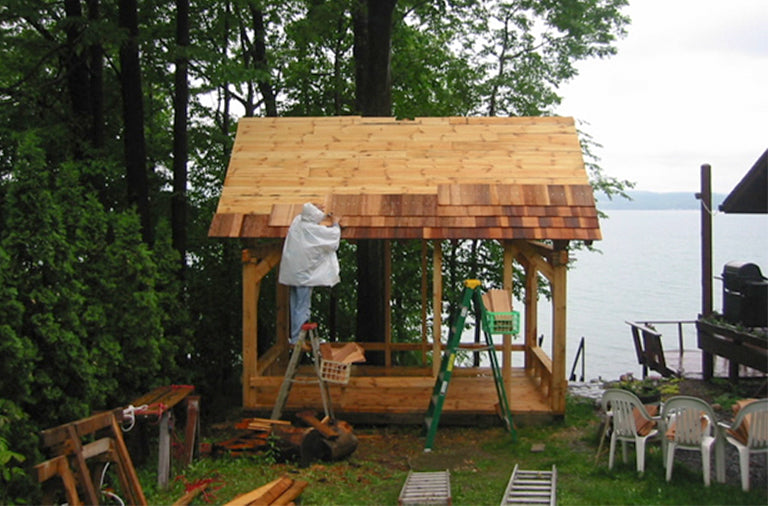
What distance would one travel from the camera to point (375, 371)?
1255 centimetres

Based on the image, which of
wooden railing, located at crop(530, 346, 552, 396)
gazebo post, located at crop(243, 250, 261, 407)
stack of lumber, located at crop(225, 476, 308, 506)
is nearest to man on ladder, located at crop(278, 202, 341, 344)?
gazebo post, located at crop(243, 250, 261, 407)

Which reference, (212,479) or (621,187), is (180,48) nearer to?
(212,479)

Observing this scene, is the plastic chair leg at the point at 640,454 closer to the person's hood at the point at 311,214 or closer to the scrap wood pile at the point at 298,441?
the scrap wood pile at the point at 298,441

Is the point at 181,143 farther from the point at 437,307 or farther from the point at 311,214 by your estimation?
the point at 437,307

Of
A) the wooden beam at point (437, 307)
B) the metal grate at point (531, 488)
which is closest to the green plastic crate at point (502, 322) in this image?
the wooden beam at point (437, 307)

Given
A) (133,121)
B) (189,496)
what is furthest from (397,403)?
(133,121)

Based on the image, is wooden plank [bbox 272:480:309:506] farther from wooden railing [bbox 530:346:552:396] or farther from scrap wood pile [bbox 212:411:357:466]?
wooden railing [bbox 530:346:552:396]

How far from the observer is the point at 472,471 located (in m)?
8.55

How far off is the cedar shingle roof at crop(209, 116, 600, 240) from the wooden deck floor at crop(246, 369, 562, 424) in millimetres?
2009

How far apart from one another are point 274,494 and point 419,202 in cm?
475

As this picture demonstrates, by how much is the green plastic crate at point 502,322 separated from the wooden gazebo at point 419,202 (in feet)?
2.94

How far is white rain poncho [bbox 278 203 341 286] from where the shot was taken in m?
9.84

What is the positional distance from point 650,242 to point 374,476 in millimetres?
77880

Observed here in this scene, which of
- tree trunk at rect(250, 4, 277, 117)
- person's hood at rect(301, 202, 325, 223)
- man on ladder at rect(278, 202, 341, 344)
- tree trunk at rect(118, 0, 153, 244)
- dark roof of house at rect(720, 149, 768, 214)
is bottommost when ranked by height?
man on ladder at rect(278, 202, 341, 344)
